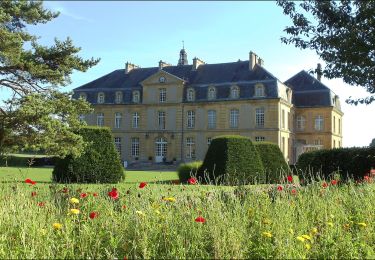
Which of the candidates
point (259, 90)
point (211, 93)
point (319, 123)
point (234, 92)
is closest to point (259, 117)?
point (259, 90)

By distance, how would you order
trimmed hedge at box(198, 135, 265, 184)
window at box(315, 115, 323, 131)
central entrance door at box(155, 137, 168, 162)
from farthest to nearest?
window at box(315, 115, 323, 131)
central entrance door at box(155, 137, 168, 162)
trimmed hedge at box(198, 135, 265, 184)

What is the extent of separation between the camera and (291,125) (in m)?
43.0

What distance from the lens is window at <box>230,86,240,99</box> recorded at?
131ft

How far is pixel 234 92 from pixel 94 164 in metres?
27.6

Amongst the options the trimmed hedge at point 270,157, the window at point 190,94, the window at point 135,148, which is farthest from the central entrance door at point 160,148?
the trimmed hedge at point 270,157

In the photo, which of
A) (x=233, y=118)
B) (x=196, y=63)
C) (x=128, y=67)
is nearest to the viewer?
(x=233, y=118)

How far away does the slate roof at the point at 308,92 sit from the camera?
4284 cm

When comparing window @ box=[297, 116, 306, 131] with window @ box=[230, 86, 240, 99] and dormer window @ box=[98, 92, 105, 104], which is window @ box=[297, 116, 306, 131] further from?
dormer window @ box=[98, 92, 105, 104]

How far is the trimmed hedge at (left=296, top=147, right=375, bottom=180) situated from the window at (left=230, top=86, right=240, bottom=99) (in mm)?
24901

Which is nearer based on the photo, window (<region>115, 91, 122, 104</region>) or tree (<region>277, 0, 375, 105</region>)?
tree (<region>277, 0, 375, 105</region>)

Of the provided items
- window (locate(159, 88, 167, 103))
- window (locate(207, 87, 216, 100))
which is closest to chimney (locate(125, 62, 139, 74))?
window (locate(159, 88, 167, 103))

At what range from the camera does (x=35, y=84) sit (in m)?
10.9

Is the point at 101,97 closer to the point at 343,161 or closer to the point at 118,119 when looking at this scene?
the point at 118,119

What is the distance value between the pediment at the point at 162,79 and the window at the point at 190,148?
550cm
